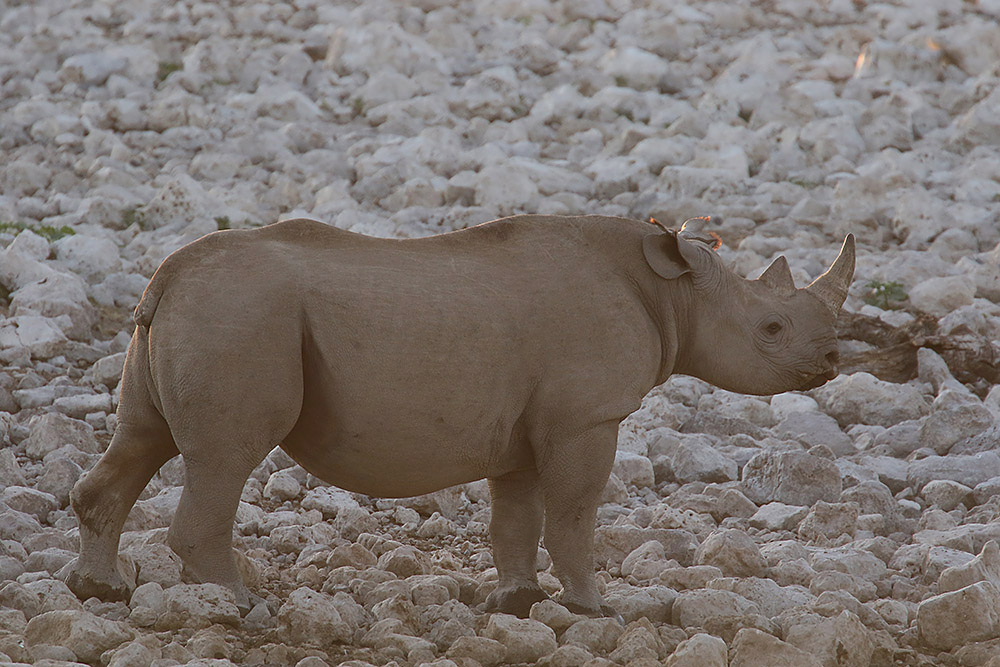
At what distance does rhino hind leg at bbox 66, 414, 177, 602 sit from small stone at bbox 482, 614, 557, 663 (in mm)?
A: 1519

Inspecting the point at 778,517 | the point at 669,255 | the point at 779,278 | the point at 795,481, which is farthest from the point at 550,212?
the point at 669,255

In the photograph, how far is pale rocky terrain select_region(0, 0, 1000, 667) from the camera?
17.4 feet

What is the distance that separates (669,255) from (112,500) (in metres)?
2.49

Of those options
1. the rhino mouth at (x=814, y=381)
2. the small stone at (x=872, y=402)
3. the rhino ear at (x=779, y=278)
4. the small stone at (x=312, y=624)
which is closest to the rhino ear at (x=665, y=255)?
the rhino ear at (x=779, y=278)

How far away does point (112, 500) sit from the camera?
18.3 feet

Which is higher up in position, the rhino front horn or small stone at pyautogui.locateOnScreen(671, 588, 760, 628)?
the rhino front horn

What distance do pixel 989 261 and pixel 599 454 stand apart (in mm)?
6441

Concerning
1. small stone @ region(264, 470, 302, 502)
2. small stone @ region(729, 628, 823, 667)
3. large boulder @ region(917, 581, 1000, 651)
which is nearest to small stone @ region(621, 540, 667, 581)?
large boulder @ region(917, 581, 1000, 651)

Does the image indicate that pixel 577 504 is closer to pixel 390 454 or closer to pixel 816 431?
pixel 390 454

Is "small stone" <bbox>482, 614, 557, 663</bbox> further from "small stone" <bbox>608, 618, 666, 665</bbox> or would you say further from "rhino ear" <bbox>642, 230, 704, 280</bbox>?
"rhino ear" <bbox>642, 230, 704, 280</bbox>

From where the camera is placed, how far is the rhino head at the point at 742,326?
5949 mm

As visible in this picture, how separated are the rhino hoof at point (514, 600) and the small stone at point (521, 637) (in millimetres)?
615

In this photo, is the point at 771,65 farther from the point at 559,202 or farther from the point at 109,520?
the point at 109,520

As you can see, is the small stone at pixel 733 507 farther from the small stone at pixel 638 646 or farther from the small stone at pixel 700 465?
the small stone at pixel 638 646
